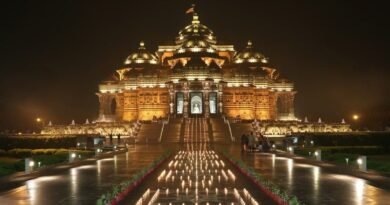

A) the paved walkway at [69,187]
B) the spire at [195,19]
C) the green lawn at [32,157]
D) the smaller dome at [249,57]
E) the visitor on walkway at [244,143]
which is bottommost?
the paved walkway at [69,187]

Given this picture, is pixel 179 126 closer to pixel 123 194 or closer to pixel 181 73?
pixel 181 73

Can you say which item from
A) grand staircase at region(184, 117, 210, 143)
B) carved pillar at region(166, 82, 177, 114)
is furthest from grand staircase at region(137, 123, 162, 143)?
carved pillar at region(166, 82, 177, 114)

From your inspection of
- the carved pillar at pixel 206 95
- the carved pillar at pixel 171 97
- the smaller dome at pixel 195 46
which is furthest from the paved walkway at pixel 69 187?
the smaller dome at pixel 195 46

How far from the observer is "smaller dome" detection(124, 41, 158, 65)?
73625mm

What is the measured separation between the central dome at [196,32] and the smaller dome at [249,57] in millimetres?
4690

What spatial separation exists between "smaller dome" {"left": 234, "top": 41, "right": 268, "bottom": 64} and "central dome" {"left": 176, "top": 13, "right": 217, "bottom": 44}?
4.69 metres

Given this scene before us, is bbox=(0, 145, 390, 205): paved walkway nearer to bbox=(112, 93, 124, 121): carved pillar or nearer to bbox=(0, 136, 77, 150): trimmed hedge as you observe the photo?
bbox=(0, 136, 77, 150): trimmed hedge

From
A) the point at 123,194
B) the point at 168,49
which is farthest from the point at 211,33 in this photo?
the point at 123,194

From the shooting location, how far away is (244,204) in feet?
43.3

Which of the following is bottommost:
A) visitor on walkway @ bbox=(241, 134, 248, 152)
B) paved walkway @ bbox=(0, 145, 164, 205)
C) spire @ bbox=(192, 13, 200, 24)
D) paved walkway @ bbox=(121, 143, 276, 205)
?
paved walkway @ bbox=(121, 143, 276, 205)

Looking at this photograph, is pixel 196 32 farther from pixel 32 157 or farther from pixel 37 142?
pixel 32 157

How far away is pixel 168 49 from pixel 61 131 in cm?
2085

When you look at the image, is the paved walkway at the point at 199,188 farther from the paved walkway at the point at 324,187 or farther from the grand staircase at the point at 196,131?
the grand staircase at the point at 196,131

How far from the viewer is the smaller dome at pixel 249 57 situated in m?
73.5
